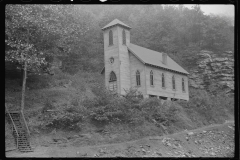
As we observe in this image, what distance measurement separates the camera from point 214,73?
167 feet

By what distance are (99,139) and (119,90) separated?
1143 cm

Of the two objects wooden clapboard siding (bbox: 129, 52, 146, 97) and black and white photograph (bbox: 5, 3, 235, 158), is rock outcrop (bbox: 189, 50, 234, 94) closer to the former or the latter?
black and white photograph (bbox: 5, 3, 235, 158)

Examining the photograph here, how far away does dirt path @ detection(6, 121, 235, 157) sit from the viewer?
21.3 meters

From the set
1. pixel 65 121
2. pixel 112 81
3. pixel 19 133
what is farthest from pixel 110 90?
pixel 19 133

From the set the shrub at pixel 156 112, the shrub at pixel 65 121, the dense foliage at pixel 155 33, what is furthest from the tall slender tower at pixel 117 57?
the shrub at pixel 65 121

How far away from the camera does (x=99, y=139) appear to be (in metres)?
23.4

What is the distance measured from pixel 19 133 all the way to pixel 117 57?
50.8ft

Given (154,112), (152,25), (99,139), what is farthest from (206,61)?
(99,139)

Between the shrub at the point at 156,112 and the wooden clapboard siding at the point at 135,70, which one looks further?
the wooden clapboard siding at the point at 135,70

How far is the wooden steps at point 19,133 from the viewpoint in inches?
873

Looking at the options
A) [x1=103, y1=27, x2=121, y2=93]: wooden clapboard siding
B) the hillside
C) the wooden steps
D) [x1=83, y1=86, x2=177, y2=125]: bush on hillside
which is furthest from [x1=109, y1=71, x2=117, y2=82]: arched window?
the wooden steps

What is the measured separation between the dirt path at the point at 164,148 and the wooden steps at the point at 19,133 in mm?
696

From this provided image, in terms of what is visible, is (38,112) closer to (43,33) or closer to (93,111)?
(93,111)

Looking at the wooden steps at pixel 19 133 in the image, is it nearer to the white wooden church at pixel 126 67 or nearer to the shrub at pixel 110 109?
the shrub at pixel 110 109
